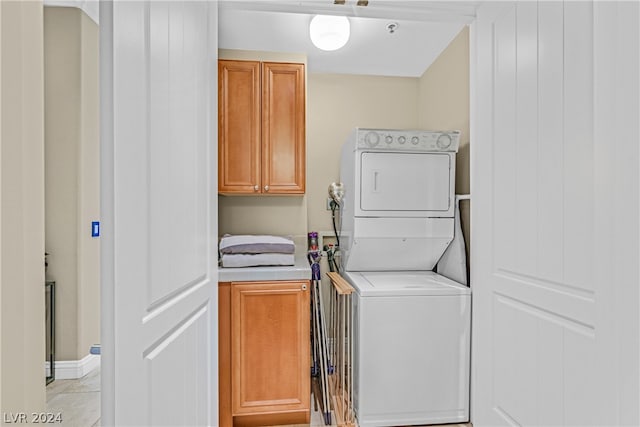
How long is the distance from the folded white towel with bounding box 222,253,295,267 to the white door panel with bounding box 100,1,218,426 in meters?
0.89

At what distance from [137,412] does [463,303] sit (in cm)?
192

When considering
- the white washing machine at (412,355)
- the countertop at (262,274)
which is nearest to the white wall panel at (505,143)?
the white washing machine at (412,355)

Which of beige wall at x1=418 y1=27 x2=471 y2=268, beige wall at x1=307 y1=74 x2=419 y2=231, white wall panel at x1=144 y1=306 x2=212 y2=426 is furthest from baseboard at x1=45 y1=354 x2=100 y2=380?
beige wall at x1=307 y1=74 x2=419 y2=231

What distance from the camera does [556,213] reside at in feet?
4.05

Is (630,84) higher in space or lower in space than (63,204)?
higher

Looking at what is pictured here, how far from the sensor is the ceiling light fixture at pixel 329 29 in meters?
2.20

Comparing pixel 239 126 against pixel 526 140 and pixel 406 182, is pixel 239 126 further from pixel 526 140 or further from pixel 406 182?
pixel 526 140

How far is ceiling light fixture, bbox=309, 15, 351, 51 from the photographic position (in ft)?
7.23

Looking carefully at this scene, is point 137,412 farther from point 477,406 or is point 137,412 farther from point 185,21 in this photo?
point 477,406

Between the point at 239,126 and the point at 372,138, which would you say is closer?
the point at 372,138

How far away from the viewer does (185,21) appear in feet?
3.39

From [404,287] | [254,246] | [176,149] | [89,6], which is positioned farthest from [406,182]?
[89,6]

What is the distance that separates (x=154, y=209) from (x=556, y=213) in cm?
125

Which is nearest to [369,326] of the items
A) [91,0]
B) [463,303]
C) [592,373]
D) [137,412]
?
[463,303]
